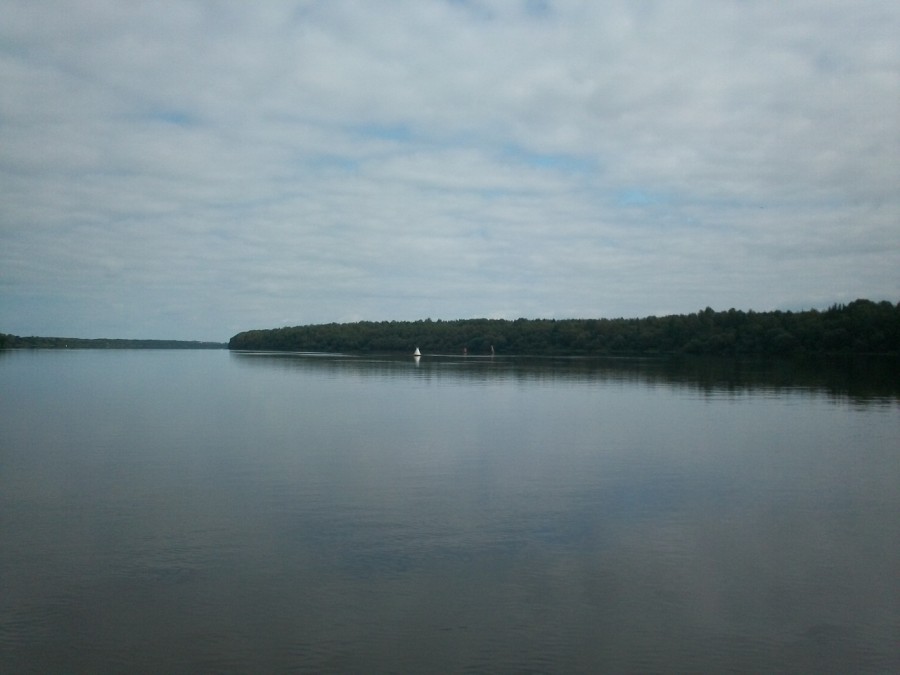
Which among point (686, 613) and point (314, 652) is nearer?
point (314, 652)

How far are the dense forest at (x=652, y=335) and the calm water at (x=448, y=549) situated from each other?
6118 cm

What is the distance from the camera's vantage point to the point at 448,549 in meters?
9.34

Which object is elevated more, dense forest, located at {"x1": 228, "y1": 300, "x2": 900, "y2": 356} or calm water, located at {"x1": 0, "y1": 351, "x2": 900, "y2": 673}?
dense forest, located at {"x1": 228, "y1": 300, "x2": 900, "y2": 356}

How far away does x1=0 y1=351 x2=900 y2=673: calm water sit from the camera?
22.1 feet

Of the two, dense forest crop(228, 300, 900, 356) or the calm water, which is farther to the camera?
dense forest crop(228, 300, 900, 356)

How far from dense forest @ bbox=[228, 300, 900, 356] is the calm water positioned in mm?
61179

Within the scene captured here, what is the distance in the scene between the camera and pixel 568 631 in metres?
7.02

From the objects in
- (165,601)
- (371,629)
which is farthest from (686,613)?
(165,601)

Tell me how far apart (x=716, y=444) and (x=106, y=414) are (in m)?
16.5

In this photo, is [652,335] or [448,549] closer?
[448,549]

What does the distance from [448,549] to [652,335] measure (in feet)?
283

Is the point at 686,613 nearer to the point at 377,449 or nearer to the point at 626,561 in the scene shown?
the point at 626,561

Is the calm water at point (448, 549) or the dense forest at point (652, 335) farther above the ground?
the dense forest at point (652, 335)

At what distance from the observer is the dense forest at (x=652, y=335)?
75562 millimetres
